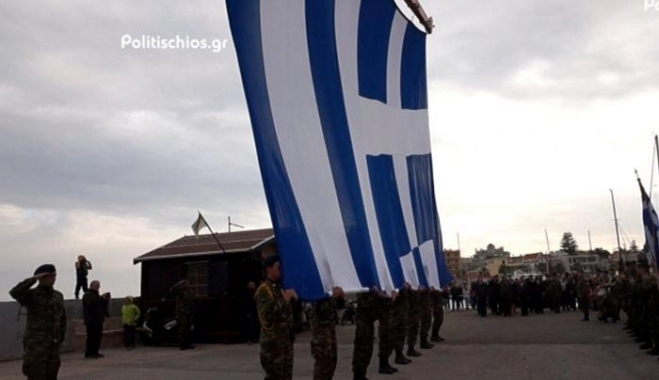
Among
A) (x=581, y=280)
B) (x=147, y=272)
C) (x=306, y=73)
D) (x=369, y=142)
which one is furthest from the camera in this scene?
(x=581, y=280)

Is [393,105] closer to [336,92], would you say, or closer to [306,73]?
[336,92]

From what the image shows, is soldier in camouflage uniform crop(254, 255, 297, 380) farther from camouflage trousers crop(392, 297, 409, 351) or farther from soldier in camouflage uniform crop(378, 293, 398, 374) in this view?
camouflage trousers crop(392, 297, 409, 351)

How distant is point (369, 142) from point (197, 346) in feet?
27.3

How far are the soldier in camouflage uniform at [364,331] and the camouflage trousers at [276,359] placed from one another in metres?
2.30

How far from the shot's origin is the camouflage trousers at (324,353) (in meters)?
6.57


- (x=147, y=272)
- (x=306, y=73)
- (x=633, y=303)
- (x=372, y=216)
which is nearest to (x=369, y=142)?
(x=372, y=216)

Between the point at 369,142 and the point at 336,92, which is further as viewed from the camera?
the point at 369,142

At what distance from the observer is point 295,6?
255 inches

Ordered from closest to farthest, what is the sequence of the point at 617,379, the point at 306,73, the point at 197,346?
the point at 306,73 → the point at 617,379 → the point at 197,346

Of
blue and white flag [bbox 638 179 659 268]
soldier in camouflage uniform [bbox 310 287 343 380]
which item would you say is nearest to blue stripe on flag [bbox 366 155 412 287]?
soldier in camouflage uniform [bbox 310 287 343 380]

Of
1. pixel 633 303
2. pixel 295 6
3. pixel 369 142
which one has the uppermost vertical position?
pixel 295 6

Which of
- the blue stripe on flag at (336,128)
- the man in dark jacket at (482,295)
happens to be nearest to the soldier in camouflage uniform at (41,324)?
the blue stripe on flag at (336,128)

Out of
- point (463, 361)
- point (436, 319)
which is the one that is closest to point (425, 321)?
point (436, 319)

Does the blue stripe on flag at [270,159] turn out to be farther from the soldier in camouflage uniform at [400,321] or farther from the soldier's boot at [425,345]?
the soldier's boot at [425,345]
